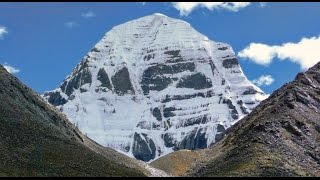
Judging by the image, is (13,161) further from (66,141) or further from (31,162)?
(66,141)

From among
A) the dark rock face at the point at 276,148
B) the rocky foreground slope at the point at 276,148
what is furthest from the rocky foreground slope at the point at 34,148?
the rocky foreground slope at the point at 276,148

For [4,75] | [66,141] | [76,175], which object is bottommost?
[76,175]

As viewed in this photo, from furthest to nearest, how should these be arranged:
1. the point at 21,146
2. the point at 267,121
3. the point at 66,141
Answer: the point at 267,121 < the point at 66,141 < the point at 21,146

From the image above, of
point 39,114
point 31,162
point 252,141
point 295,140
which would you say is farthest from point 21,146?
point 295,140

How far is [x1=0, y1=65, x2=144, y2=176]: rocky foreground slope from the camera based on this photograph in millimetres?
133625

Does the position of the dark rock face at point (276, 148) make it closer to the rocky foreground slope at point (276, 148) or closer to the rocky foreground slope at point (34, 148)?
the rocky foreground slope at point (276, 148)

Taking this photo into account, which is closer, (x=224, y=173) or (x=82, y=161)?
(x=82, y=161)

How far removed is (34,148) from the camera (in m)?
144

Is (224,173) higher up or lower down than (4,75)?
lower down

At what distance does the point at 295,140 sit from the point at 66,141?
58.7m

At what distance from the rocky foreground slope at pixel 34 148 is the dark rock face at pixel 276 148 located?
25858mm

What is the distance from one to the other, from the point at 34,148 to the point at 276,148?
2334 inches

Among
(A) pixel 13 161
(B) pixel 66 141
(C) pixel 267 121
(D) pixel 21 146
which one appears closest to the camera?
(A) pixel 13 161

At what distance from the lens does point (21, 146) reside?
142500 mm
